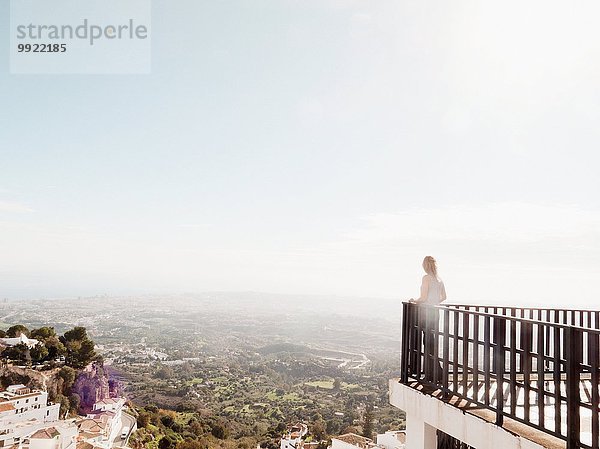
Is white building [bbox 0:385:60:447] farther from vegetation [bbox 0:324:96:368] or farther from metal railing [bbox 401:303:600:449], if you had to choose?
metal railing [bbox 401:303:600:449]

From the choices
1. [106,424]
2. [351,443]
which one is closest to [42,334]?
[106,424]

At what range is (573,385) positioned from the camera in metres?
2.86

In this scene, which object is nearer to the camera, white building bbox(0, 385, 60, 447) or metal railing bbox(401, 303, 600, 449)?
metal railing bbox(401, 303, 600, 449)

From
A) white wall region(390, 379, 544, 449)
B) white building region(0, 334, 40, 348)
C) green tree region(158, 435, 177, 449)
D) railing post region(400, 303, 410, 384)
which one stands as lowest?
green tree region(158, 435, 177, 449)

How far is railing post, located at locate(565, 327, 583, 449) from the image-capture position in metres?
2.83

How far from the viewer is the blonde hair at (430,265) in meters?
4.85

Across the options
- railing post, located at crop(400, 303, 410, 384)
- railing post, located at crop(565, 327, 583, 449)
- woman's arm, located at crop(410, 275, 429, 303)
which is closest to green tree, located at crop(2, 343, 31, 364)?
railing post, located at crop(400, 303, 410, 384)

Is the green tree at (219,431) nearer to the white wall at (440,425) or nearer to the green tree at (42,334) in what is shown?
the green tree at (42,334)

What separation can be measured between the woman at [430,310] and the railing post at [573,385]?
48.6 inches

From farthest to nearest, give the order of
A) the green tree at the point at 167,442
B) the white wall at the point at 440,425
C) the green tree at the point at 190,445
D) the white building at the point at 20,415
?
the green tree at the point at 167,442
the green tree at the point at 190,445
the white building at the point at 20,415
the white wall at the point at 440,425

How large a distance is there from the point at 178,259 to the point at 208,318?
29457 millimetres

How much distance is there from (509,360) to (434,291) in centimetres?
125

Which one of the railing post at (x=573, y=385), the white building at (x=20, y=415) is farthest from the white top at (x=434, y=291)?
the white building at (x=20, y=415)

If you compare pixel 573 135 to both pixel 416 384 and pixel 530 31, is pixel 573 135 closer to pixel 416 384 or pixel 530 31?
pixel 530 31
